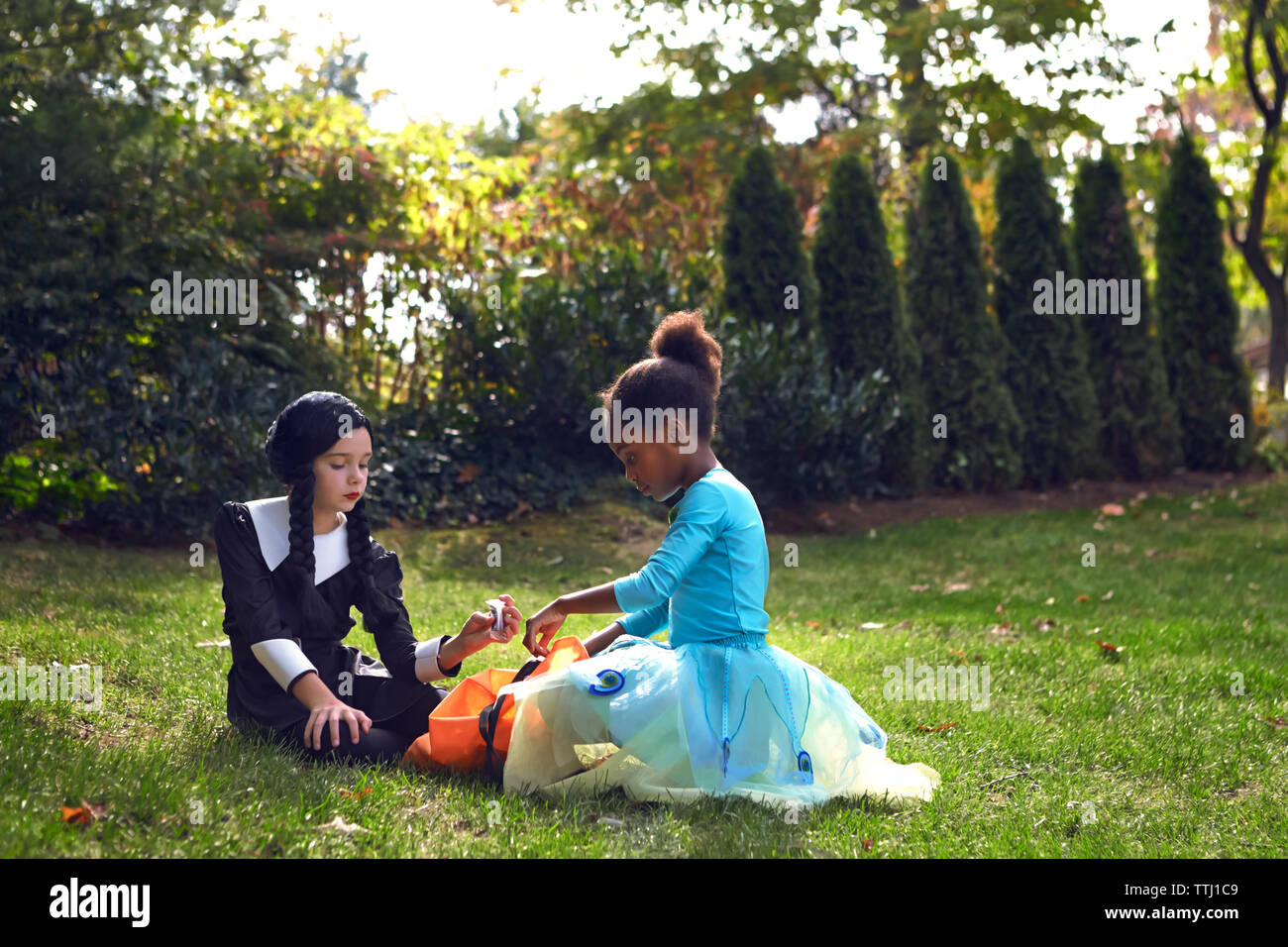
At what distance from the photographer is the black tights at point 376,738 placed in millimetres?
3182

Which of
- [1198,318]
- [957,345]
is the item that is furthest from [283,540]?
[1198,318]

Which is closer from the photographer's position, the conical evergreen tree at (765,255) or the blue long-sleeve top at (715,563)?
the blue long-sleeve top at (715,563)

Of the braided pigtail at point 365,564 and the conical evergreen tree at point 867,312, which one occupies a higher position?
the conical evergreen tree at point 867,312

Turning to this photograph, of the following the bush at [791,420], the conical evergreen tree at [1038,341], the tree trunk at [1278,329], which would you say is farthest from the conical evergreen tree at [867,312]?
the tree trunk at [1278,329]

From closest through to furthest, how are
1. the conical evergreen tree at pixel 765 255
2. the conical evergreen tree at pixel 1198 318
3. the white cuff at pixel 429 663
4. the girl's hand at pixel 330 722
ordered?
the girl's hand at pixel 330 722 < the white cuff at pixel 429 663 < the conical evergreen tree at pixel 765 255 < the conical evergreen tree at pixel 1198 318

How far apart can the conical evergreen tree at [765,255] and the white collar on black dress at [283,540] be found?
798 centimetres

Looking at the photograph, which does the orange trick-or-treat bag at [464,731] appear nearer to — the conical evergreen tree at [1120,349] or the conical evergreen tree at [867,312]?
the conical evergreen tree at [867,312]

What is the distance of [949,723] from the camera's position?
13.5ft

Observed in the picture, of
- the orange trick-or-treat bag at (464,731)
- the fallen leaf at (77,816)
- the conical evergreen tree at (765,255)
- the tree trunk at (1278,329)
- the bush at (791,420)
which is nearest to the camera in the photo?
the fallen leaf at (77,816)

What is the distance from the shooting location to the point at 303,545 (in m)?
3.21

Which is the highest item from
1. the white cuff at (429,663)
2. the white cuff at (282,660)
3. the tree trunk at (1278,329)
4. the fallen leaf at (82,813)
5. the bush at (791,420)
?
the tree trunk at (1278,329)

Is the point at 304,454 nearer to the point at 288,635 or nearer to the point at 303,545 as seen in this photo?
the point at 303,545

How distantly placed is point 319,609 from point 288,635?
0.18 m

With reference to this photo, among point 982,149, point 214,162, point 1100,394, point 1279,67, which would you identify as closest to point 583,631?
point 214,162
